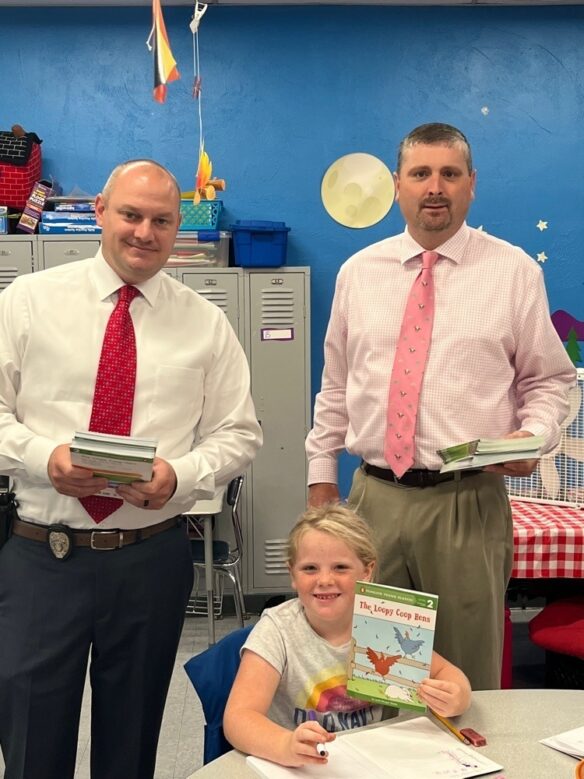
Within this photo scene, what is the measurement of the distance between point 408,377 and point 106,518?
0.84 m

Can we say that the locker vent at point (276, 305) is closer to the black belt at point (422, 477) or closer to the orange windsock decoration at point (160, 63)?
the orange windsock decoration at point (160, 63)

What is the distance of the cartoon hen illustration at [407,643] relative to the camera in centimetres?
166

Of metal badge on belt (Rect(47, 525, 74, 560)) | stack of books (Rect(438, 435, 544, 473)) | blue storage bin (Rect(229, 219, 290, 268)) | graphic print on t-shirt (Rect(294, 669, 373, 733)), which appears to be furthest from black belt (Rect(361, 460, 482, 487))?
blue storage bin (Rect(229, 219, 290, 268))

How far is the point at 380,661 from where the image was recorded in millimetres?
1684

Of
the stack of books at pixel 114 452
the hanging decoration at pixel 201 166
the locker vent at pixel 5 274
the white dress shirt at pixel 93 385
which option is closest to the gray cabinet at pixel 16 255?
the locker vent at pixel 5 274

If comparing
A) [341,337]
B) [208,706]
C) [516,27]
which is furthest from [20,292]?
[516,27]

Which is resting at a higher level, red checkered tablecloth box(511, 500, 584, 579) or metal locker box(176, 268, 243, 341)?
metal locker box(176, 268, 243, 341)

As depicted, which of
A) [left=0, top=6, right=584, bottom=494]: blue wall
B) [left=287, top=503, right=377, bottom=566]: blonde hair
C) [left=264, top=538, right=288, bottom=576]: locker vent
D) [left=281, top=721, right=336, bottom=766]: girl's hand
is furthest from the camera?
[left=0, top=6, right=584, bottom=494]: blue wall

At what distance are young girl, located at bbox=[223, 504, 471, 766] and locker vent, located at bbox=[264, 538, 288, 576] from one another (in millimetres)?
3023

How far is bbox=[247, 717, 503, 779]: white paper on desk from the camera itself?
5.07 feet

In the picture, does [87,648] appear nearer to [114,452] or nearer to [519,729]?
[114,452]

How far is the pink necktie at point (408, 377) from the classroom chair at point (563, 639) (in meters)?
1.78

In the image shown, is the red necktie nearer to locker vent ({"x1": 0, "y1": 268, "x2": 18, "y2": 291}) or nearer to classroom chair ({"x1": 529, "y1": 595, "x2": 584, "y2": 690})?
classroom chair ({"x1": 529, "y1": 595, "x2": 584, "y2": 690})

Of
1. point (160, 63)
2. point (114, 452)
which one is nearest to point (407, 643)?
point (114, 452)
